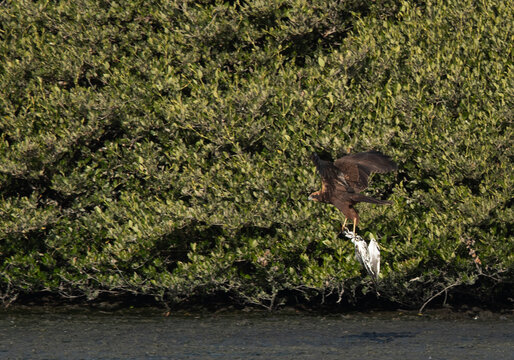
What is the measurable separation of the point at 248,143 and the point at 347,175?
265 cm

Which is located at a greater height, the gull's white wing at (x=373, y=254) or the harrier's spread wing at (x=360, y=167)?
the harrier's spread wing at (x=360, y=167)

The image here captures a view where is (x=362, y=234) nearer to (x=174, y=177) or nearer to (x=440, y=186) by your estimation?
(x=440, y=186)

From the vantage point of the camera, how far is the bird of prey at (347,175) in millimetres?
8594

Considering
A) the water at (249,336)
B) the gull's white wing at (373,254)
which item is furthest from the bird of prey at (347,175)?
the water at (249,336)

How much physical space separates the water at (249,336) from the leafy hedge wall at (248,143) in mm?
427

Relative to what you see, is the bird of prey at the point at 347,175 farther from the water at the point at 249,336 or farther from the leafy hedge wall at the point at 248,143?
the leafy hedge wall at the point at 248,143

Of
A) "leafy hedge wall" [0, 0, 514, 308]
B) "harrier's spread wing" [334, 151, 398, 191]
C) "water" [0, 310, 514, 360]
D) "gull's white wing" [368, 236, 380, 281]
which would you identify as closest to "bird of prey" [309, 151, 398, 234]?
"harrier's spread wing" [334, 151, 398, 191]

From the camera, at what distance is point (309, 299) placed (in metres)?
11.4

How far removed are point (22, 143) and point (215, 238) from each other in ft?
9.40

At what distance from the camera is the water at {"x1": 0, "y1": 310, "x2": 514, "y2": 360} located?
361 inches

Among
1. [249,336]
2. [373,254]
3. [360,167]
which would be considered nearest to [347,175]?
[360,167]

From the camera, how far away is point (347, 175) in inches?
342

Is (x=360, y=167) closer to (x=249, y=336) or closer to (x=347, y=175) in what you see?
(x=347, y=175)

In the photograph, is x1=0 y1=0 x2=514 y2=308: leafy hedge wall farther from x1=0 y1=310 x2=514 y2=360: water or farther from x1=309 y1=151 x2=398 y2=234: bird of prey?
x1=309 y1=151 x2=398 y2=234: bird of prey
